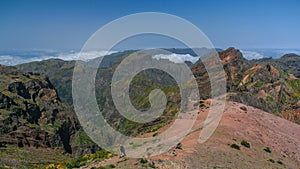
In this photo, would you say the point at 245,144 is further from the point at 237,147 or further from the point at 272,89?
the point at 272,89

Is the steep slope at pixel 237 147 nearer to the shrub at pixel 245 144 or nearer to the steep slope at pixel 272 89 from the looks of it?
the shrub at pixel 245 144

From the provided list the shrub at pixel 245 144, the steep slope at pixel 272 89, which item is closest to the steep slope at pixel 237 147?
the shrub at pixel 245 144

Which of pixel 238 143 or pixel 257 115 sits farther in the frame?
pixel 257 115

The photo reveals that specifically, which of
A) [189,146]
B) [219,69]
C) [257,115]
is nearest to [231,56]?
[219,69]

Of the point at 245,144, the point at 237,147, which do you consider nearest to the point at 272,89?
the point at 245,144

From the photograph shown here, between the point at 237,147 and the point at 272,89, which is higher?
the point at 272,89

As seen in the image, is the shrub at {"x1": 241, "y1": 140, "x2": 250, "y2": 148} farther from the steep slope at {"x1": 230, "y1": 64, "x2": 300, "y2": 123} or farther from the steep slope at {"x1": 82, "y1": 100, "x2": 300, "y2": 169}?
the steep slope at {"x1": 230, "y1": 64, "x2": 300, "y2": 123}

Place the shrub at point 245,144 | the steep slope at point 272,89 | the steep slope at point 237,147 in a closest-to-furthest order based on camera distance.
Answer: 1. the steep slope at point 237,147
2. the shrub at point 245,144
3. the steep slope at point 272,89

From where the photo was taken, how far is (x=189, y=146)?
122 feet

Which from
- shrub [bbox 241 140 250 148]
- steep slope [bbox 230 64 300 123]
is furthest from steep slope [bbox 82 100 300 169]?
steep slope [bbox 230 64 300 123]

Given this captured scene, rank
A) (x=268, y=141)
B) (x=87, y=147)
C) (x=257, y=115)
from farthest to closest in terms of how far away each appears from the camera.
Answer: (x=87, y=147), (x=257, y=115), (x=268, y=141)

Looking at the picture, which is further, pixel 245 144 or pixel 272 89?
pixel 272 89

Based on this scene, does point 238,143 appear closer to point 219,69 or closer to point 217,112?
point 217,112

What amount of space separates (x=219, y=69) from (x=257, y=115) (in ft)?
272
